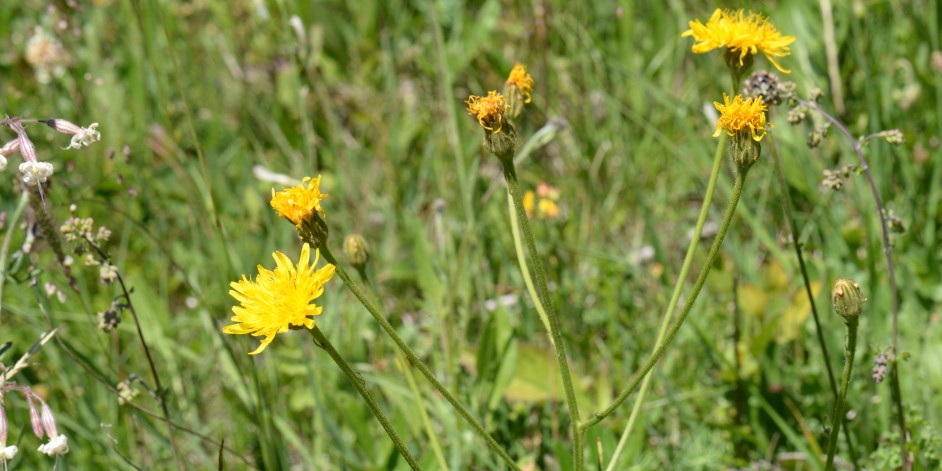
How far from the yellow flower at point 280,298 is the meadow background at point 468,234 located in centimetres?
52

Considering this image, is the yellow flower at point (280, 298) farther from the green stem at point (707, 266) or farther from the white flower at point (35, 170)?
the green stem at point (707, 266)

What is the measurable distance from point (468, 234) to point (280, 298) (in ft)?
3.45

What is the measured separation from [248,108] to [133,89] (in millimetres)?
582

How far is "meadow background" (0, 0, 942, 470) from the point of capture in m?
2.25

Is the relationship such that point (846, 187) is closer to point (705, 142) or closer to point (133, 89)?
point (705, 142)

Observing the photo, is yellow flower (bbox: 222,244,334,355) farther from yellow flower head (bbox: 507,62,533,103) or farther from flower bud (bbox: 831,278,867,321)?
flower bud (bbox: 831,278,867,321)

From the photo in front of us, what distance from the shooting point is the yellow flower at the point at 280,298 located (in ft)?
4.25

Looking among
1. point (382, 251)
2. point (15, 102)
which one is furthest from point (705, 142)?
point (15, 102)

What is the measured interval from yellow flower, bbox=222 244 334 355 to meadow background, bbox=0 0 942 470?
1.71 ft

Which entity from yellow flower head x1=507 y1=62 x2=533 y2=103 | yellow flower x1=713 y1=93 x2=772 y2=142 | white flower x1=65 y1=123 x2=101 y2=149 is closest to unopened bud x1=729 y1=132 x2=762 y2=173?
yellow flower x1=713 y1=93 x2=772 y2=142

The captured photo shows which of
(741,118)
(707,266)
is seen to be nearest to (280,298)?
(707,266)

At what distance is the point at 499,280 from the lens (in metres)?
3.02

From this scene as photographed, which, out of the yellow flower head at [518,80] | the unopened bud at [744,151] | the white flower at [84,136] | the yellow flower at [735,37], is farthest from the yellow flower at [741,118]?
the white flower at [84,136]

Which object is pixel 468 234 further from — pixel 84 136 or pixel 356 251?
pixel 84 136
